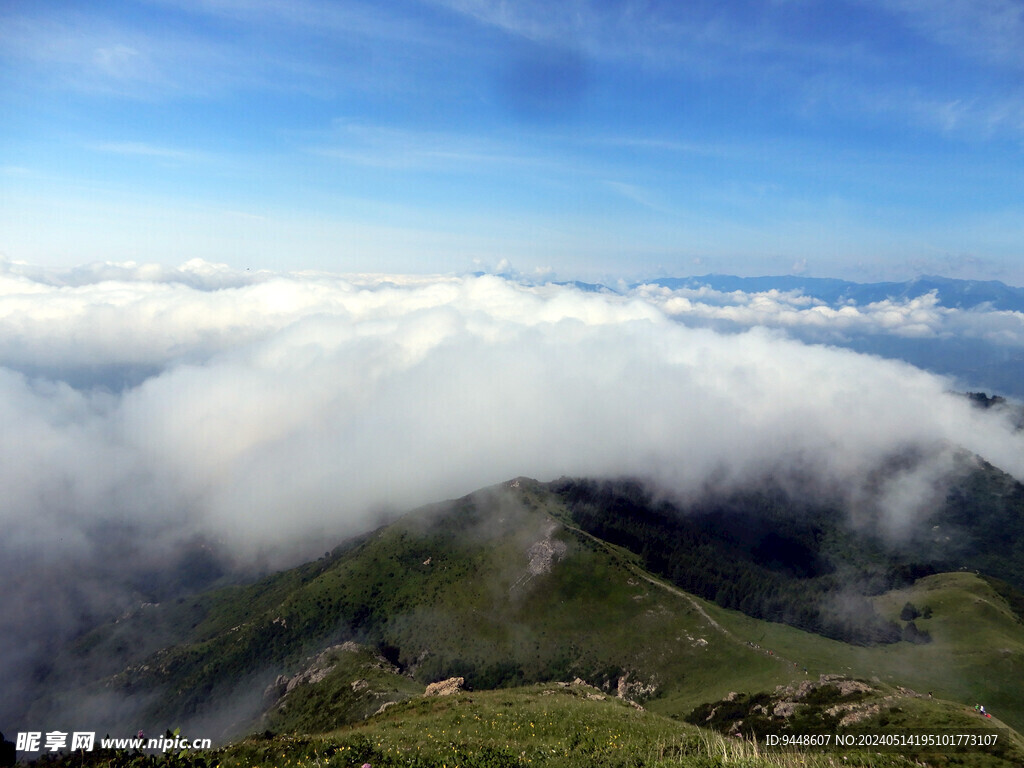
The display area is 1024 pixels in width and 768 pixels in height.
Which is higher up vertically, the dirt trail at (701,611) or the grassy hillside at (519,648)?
the dirt trail at (701,611)

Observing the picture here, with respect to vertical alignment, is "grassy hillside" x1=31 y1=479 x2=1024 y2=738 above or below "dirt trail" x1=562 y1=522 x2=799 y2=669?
below

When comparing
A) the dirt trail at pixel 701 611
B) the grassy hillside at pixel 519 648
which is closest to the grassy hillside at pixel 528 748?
the grassy hillside at pixel 519 648

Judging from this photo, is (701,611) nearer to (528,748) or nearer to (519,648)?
(519,648)

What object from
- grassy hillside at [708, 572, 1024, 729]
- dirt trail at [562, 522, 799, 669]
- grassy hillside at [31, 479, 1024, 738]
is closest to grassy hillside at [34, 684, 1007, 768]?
grassy hillside at [31, 479, 1024, 738]

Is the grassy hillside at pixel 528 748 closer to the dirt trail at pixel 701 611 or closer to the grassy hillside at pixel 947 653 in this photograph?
the dirt trail at pixel 701 611

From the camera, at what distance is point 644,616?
152 metres

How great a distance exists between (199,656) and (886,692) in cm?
22501

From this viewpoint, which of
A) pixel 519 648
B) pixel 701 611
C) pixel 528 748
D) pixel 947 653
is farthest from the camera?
pixel 519 648

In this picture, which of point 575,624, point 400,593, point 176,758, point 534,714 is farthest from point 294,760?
point 400,593

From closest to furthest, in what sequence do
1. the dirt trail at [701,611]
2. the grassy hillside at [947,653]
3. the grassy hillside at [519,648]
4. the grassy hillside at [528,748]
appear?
the grassy hillside at [528,748] < the grassy hillside at [947,653] < the grassy hillside at [519,648] < the dirt trail at [701,611]

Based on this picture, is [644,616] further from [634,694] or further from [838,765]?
[838,765]

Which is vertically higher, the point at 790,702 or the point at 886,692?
the point at 886,692

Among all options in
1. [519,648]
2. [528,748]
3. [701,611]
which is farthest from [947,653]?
[528,748]

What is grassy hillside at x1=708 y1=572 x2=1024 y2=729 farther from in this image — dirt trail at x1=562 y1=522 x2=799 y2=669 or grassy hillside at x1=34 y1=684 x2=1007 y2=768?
grassy hillside at x1=34 y1=684 x2=1007 y2=768
